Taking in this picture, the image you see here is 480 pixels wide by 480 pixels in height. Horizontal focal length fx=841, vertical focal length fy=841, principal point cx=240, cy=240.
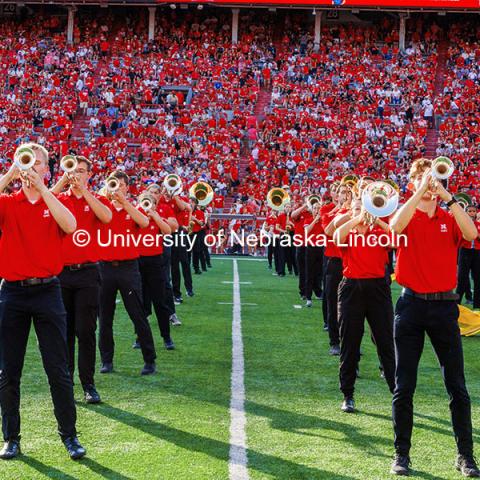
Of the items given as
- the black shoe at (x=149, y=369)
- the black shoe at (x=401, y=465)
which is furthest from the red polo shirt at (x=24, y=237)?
the black shoe at (x=149, y=369)

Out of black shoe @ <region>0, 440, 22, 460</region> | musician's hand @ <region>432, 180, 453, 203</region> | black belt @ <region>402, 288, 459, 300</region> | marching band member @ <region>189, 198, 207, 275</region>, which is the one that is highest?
musician's hand @ <region>432, 180, 453, 203</region>

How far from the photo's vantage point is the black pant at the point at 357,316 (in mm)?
6883

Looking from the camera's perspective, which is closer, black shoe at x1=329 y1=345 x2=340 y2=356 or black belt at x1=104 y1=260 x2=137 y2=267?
black belt at x1=104 y1=260 x2=137 y2=267

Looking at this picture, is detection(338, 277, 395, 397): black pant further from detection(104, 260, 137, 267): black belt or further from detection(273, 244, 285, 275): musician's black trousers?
detection(273, 244, 285, 275): musician's black trousers

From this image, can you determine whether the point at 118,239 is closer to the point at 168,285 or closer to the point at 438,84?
the point at 168,285

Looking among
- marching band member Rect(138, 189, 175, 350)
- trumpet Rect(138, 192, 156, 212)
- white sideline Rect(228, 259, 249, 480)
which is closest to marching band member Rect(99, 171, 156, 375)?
trumpet Rect(138, 192, 156, 212)

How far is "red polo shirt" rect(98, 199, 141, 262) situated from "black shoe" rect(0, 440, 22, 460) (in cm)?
257

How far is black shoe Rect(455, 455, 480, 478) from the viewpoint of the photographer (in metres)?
5.08

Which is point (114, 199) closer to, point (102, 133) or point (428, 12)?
point (102, 133)

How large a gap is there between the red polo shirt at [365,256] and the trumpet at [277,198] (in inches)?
502

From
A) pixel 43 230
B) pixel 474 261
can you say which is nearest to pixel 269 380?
pixel 43 230

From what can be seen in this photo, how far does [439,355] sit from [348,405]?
5.68ft

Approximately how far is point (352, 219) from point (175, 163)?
24.5m

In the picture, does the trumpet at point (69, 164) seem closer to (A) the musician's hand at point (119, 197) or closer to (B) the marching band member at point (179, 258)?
(A) the musician's hand at point (119, 197)
